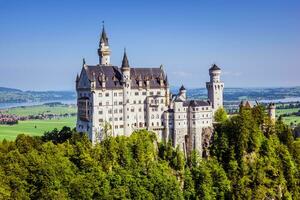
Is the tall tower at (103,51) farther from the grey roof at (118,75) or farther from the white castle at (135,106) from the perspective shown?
the grey roof at (118,75)

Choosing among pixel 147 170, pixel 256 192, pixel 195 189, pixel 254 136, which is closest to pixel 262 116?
pixel 254 136

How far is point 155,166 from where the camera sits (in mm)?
90750

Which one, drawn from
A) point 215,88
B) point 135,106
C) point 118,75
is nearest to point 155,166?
point 135,106

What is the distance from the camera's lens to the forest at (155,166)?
3191 inches

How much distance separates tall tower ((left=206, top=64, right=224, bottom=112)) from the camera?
348 ft

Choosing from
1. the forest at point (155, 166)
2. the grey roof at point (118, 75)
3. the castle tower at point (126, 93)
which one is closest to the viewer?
the forest at point (155, 166)

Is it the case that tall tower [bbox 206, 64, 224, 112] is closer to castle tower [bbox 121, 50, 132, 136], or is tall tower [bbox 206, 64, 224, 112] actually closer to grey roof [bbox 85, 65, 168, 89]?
grey roof [bbox 85, 65, 168, 89]

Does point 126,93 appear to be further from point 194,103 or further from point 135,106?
point 194,103

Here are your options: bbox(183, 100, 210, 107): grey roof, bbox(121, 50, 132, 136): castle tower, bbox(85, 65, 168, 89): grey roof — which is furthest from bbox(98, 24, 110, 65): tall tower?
bbox(183, 100, 210, 107): grey roof

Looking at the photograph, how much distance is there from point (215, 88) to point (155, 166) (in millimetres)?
26395

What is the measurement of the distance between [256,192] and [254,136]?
12077mm

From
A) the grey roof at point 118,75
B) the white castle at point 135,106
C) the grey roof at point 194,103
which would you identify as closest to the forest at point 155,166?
the white castle at point 135,106

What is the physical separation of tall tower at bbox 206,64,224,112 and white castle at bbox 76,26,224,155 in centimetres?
23

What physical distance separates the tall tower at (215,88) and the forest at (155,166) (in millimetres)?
3006
